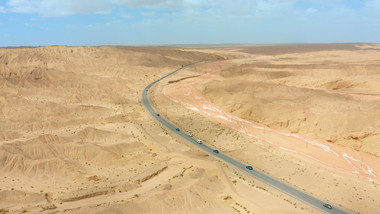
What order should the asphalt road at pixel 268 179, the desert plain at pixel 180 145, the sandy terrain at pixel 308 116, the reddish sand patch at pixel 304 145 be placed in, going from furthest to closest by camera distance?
the sandy terrain at pixel 308 116
the reddish sand patch at pixel 304 145
the asphalt road at pixel 268 179
the desert plain at pixel 180 145

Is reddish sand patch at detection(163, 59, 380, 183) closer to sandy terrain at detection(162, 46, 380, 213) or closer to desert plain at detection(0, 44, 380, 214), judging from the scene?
sandy terrain at detection(162, 46, 380, 213)

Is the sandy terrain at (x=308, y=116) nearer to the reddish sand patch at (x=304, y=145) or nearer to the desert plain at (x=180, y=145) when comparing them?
the reddish sand patch at (x=304, y=145)

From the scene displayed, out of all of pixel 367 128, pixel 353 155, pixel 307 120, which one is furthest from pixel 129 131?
pixel 367 128

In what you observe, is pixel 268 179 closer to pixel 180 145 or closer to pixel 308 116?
pixel 180 145

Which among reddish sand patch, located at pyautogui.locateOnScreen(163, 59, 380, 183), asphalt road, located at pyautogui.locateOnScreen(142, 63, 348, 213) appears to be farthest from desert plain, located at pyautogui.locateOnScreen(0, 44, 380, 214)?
asphalt road, located at pyautogui.locateOnScreen(142, 63, 348, 213)

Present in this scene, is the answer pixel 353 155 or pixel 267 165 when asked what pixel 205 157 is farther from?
pixel 353 155

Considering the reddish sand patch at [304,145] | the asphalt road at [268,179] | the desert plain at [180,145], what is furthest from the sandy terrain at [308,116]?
the asphalt road at [268,179]

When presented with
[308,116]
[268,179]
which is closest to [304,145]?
[308,116]
